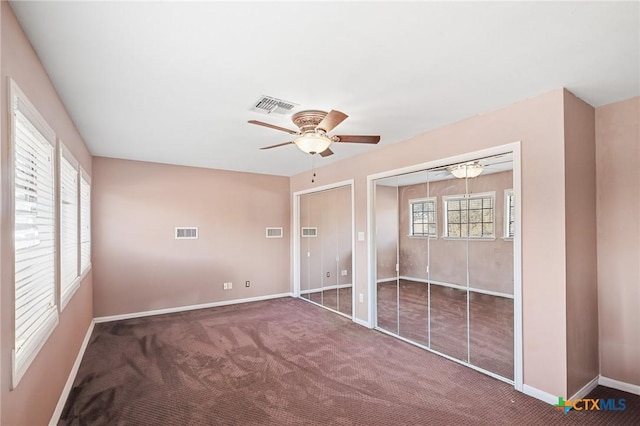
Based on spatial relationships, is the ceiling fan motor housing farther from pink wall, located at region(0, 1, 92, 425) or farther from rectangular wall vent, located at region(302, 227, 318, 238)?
rectangular wall vent, located at region(302, 227, 318, 238)

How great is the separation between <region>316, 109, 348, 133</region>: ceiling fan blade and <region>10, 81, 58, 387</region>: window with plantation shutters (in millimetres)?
1876

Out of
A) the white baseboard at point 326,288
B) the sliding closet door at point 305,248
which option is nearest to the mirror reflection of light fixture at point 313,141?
the white baseboard at point 326,288

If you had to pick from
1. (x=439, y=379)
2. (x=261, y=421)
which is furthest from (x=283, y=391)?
(x=439, y=379)

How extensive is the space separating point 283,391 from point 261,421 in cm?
43

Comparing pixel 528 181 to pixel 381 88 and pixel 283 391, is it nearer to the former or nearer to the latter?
pixel 381 88

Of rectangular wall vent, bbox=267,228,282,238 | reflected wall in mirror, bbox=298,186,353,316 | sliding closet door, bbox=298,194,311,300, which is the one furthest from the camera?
rectangular wall vent, bbox=267,228,282,238

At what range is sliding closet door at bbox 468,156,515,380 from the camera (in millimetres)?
2998

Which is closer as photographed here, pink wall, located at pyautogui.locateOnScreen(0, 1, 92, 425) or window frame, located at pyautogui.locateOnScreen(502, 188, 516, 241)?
pink wall, located at pyautogui.locateOnScreen(0, 1, 92, 425)

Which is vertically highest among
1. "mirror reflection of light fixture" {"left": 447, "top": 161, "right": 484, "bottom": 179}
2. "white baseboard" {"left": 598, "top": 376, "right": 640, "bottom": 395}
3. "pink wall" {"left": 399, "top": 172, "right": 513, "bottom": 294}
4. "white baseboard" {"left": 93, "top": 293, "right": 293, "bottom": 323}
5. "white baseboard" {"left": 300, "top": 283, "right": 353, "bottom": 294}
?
"mirror reflection of light fixture" {"left": 447, "top": 161, "right": 484, "bottom": 179}

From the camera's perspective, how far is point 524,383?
107 inches

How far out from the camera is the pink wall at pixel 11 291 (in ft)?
4.75

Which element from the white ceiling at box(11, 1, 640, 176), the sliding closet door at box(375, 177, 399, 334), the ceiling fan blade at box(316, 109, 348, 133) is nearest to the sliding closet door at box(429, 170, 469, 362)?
the sliding closet door at box(375, 177, 399, 334)

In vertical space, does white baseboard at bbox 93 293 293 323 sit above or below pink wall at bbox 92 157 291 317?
below

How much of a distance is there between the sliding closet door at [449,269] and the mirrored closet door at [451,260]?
11 millimetres
